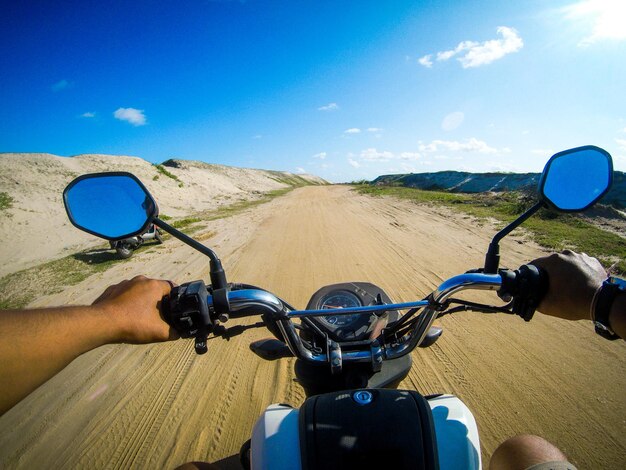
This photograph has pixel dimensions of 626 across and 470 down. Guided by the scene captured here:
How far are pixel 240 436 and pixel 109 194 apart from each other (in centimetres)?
205

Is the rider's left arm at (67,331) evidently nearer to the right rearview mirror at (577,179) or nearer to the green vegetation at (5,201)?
the right rearview mirror at (577,179)

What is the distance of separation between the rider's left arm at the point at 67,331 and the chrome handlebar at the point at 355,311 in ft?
0.75

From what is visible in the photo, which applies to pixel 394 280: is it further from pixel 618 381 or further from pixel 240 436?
pixel 240 436

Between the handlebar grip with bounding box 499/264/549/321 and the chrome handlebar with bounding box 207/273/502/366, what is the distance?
1.4 inches

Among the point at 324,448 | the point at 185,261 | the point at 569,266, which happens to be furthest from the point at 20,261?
the point at 569,266

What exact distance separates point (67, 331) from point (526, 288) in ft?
5.20

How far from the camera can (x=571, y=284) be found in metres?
1.07

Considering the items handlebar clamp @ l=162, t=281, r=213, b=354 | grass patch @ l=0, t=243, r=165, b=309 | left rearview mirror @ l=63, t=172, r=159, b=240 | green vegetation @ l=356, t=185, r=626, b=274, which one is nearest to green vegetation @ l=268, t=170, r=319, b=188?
green vegetation @ l=356, t=185, r=626, b=274

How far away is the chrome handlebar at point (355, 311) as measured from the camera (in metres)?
1.17

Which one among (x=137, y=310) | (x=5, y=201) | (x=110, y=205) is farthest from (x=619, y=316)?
(x=5, y=201)

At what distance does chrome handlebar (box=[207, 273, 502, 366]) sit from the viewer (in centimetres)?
117

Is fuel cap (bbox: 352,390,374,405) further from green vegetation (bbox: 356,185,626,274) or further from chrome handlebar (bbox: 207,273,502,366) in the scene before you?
green vegetation (bbox: 356,185,626,274)

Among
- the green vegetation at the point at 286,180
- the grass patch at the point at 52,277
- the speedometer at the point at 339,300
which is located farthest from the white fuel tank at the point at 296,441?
the green vegetation at the point at 286,180

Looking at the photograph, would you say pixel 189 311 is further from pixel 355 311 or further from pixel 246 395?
pixel 246 395
